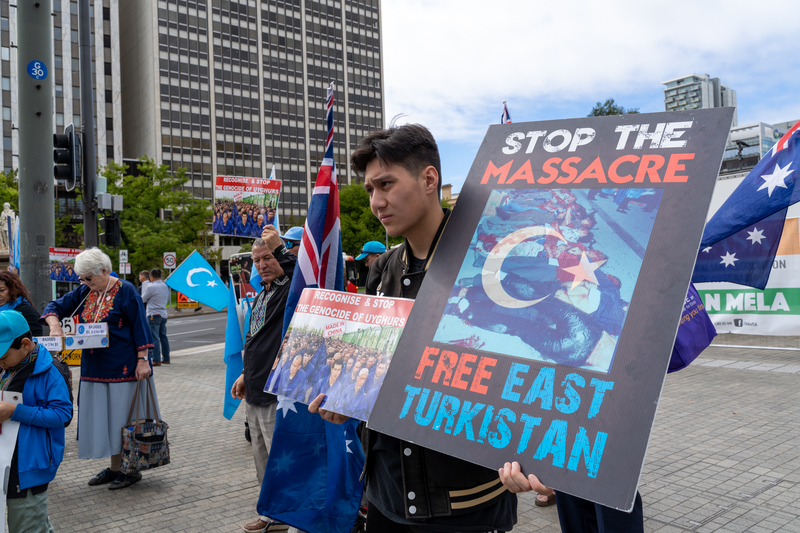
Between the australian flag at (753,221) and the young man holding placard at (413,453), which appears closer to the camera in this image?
the young man holding placard at (413,453)

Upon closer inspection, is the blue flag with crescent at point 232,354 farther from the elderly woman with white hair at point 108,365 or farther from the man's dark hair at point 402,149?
the man's dark hair at point 402,149

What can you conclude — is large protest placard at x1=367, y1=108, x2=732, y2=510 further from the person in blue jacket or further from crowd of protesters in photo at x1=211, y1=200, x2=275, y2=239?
crowd of protesters in photo at x1=211, y1=200, x2=275, y2=239

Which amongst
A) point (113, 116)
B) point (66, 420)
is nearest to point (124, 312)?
point (66, 420)

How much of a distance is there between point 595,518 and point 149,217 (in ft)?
126

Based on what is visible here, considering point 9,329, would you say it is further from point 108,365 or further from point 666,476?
point 666,476

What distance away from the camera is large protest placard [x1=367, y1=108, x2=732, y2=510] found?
4.02 ft

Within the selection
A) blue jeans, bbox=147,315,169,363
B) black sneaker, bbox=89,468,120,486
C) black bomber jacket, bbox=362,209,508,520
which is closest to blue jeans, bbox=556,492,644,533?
black bomber jacket, bbox=362,209,508,520

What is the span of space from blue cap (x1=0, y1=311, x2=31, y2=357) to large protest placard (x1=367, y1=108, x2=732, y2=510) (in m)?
2.63

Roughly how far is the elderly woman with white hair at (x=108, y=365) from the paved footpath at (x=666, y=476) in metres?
0.44

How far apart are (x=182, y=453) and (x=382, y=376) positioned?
5.23 metres

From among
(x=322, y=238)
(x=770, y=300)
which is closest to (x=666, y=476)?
(x=322, y=238)

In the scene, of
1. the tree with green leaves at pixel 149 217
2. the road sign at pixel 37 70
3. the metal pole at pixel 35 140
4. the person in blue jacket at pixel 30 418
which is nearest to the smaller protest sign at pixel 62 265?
the metal pole at pixel 35 140

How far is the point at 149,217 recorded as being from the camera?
36.6 metres

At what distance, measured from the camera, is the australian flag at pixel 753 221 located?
2578 millimetres
